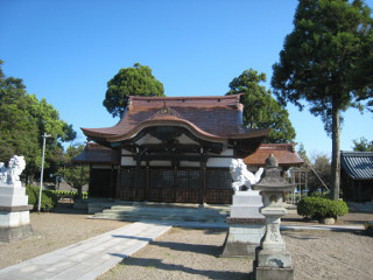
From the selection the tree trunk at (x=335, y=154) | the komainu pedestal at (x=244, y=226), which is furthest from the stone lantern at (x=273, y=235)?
the tree trunk at (x=335, y=154)

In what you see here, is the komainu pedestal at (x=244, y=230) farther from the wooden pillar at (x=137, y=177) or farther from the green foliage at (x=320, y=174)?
the green foliage at (x=320, y=174)

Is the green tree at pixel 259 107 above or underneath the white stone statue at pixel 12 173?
above

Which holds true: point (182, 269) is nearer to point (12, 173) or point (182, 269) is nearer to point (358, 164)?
point (12, 173)

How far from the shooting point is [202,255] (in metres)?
6.78

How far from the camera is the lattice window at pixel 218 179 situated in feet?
48.6

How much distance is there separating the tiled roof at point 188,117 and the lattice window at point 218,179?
6.21 ft

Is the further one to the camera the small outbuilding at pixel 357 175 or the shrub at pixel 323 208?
the small outbuilding at pixel 357 175

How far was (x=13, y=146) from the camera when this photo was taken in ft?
69.1

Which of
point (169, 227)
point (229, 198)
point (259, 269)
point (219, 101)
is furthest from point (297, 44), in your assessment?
point (259, 269)

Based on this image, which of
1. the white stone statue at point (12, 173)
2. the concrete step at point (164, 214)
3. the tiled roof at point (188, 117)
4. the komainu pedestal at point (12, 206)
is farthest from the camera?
the tiled roof at point (188, 117)

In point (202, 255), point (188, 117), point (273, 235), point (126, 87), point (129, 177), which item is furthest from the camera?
point (126, 87)

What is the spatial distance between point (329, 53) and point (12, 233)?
13.4 meters

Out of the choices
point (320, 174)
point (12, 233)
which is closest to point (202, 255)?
point (12, 233)

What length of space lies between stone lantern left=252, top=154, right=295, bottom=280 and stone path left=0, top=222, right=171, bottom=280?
2.76 metres
